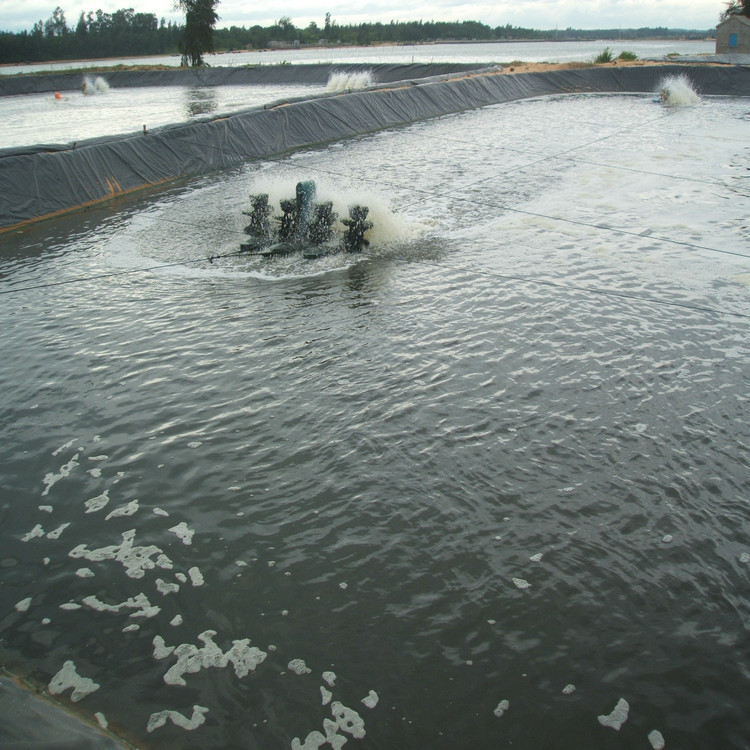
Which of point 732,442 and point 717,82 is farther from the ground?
point 717,82

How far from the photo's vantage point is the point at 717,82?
25.9m

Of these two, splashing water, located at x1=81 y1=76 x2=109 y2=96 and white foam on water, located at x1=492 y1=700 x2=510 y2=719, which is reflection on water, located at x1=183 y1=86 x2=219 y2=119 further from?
white foam on water, located at x1=492 y1=700 x2=510 y2=719

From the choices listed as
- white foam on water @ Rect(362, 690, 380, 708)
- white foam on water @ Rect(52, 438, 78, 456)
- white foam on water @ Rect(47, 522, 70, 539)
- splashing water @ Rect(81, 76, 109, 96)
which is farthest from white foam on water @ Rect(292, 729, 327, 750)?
splashing water @ Rect(81, 76, 109, 96)

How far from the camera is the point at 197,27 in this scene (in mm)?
44375

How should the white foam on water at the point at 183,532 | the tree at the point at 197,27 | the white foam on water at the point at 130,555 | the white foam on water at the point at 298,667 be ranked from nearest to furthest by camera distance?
the white foam on water at the point at 298,667 → the white foam on water at the point at 130,555 → the white foam on water at the point at 183,532 → the tree at the point at 197,27

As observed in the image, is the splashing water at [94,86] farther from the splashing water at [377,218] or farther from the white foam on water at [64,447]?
the white foam on water at [64,447]

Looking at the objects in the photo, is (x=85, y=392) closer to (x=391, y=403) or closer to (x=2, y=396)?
(x=2, y=396)

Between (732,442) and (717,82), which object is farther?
(717,82)

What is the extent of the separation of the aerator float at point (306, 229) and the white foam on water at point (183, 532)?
5.46 meters

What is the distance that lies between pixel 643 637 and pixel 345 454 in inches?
90.3

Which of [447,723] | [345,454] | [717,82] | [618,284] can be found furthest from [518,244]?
[717,82]

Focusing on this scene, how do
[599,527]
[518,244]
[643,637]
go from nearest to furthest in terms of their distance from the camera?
[643,637] → [599,527] → [518,244]

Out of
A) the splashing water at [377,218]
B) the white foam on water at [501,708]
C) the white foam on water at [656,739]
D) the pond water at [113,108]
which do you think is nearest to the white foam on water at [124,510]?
the white foam on water at [501,708]

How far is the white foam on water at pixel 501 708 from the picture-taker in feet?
10.1
